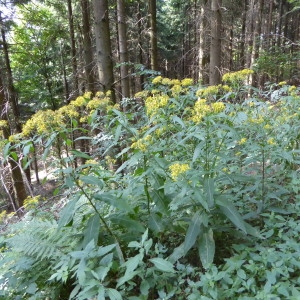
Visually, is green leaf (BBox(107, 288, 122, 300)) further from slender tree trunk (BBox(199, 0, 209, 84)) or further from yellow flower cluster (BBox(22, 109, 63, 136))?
slender tree trunk (BBox(199, 0, 209, 84))

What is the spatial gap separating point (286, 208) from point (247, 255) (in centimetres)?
86

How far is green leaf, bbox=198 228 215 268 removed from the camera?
2.03m

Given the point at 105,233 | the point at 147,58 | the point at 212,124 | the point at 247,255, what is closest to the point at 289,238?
the point at 247,255

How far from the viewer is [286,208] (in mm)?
2666

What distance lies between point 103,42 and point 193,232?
15.8 feet

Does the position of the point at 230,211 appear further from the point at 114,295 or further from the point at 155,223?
the point at 114,295

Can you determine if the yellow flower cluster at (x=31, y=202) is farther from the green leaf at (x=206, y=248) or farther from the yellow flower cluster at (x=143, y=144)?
the green leaf at (x=206, y=248)

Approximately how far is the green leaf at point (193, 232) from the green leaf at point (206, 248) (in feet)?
0.25

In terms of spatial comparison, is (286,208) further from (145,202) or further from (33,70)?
(33,70)

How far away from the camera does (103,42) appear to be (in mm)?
5578

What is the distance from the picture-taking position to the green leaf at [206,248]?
2.03 meters

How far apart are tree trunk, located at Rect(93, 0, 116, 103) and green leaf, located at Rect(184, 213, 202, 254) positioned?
156 inches

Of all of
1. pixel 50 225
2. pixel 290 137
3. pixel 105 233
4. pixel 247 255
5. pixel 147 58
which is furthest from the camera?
pixel 147 58

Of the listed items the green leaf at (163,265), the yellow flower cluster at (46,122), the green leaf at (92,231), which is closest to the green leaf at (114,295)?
the green leaf at (163,265)
